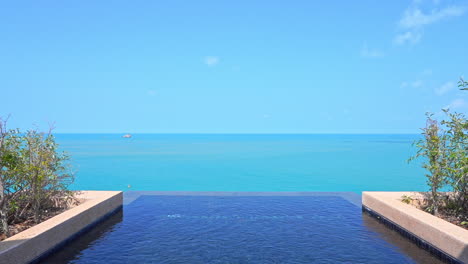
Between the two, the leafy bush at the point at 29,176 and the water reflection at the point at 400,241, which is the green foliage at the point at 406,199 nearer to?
the water reflection at the point at 400,241

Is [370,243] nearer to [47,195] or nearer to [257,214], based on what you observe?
[257,214]

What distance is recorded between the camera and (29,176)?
821 cm

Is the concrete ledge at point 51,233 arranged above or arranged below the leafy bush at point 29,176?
below

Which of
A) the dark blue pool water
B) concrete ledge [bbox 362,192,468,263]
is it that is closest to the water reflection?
the dark blue pool water

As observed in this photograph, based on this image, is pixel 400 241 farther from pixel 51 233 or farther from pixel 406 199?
pixel 51 233

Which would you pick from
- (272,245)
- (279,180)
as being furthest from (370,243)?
(279,180)

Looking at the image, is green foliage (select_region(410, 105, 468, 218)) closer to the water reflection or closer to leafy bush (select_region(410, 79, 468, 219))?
leafy bush (select_region(410, 79, 468, 219))

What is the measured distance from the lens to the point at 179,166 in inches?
1235

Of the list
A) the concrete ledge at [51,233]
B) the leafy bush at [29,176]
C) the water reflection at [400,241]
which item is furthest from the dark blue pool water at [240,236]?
the leafy bush at [29,176]

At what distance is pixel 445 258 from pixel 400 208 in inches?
85.5

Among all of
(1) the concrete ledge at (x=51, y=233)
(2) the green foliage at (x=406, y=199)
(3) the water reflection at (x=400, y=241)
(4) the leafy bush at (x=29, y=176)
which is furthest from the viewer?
(2) the green foliage at (x=406, y=199)

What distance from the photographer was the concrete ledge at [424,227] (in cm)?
644

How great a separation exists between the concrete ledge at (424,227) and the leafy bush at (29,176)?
790cm

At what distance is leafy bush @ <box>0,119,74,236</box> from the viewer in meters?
7.53
